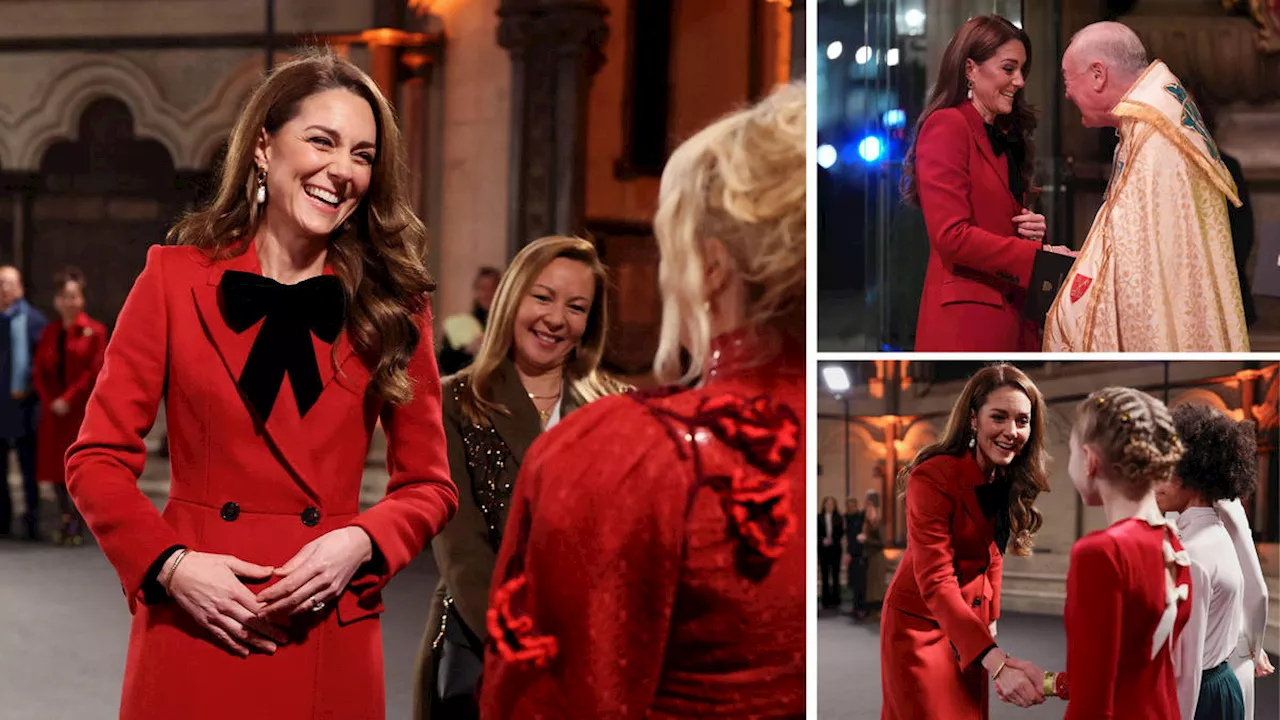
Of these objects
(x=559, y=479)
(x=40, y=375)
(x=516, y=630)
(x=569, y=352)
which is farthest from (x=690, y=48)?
(x=40, y=375)

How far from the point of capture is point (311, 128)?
6.81ft

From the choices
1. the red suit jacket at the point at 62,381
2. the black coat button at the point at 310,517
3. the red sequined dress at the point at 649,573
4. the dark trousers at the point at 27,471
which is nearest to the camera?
the red sequined dress at the point at 649,573

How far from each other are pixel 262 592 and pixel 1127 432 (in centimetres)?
166

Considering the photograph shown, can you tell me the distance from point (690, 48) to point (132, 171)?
114 centimetres

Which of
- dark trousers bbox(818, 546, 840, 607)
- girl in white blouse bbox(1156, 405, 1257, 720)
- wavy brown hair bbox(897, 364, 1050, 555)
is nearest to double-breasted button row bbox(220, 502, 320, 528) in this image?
dark trousers bbox(818, 546, 840, 607)

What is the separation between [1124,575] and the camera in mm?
2504

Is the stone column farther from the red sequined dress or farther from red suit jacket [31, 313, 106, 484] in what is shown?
red suit jacket [31, 313, 106, 484]

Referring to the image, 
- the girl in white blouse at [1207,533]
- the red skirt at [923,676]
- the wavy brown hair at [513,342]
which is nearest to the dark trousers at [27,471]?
the wavy brown hair at [513,342]

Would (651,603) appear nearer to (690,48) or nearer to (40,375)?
(690,48)

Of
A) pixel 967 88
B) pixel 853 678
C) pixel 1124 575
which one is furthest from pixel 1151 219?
pixel 853 678

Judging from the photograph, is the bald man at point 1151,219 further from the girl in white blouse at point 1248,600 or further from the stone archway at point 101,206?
the stone archway at point 101,206

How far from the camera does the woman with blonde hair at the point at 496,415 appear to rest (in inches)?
91.3

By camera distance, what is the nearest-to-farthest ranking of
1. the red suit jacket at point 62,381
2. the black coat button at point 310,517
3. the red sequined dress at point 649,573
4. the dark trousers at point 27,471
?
the red sequined dress at point 649,573, the black coat button at point 310,517, the red suit jacket at point 62,381, the dark trousers at point 27,471

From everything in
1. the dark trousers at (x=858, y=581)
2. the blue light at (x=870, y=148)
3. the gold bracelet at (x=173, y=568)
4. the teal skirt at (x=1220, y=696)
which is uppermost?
the blue light at (x=870, y=148)
